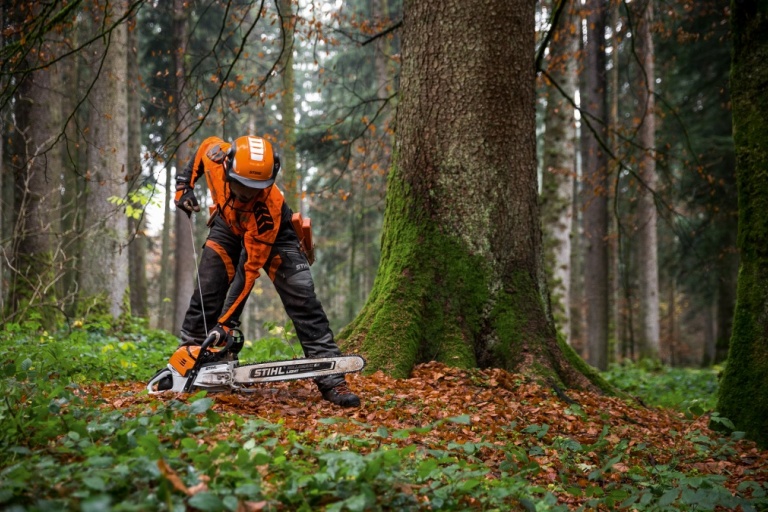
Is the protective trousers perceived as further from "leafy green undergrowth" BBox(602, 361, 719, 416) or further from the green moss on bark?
"leafy green undergrowth" BBox(602, 361, 719, 416)

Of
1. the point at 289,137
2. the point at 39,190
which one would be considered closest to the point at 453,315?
the point at 39,190

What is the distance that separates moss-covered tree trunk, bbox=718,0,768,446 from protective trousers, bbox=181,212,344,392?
3.63 m

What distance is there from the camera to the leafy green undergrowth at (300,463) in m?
2.53

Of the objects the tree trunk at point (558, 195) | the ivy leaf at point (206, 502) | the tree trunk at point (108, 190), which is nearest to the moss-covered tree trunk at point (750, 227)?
the ivy leaf at point (206, 502)

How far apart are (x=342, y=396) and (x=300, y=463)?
1.73m

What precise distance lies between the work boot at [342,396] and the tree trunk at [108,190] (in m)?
7.63

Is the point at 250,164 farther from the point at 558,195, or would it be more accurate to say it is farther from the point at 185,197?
the point at 558,195

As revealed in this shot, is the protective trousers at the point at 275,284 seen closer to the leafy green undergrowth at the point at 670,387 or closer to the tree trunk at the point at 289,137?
the leafy green undergrowth at the point at 670,387

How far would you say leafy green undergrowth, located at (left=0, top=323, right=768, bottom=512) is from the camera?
2.53 m

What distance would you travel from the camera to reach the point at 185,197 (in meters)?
4.87

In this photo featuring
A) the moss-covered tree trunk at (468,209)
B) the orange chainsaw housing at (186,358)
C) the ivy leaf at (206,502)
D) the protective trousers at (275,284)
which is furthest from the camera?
the moss-covered tree trunk at (468,209)

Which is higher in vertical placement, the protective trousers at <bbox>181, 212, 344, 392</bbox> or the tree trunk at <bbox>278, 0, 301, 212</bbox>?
the tree trunk at <bbox>278, 0, 301, 212</bbox>

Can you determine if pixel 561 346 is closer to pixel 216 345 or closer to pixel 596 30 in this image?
pixel 216 345

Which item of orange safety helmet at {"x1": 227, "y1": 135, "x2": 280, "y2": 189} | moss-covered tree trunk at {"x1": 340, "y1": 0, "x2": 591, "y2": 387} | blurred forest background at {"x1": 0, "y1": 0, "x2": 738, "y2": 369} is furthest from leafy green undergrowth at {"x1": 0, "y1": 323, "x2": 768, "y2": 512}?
blurred forest background at {"x1": 0, "y1": 0, "x2": 738, "y2": 369}
